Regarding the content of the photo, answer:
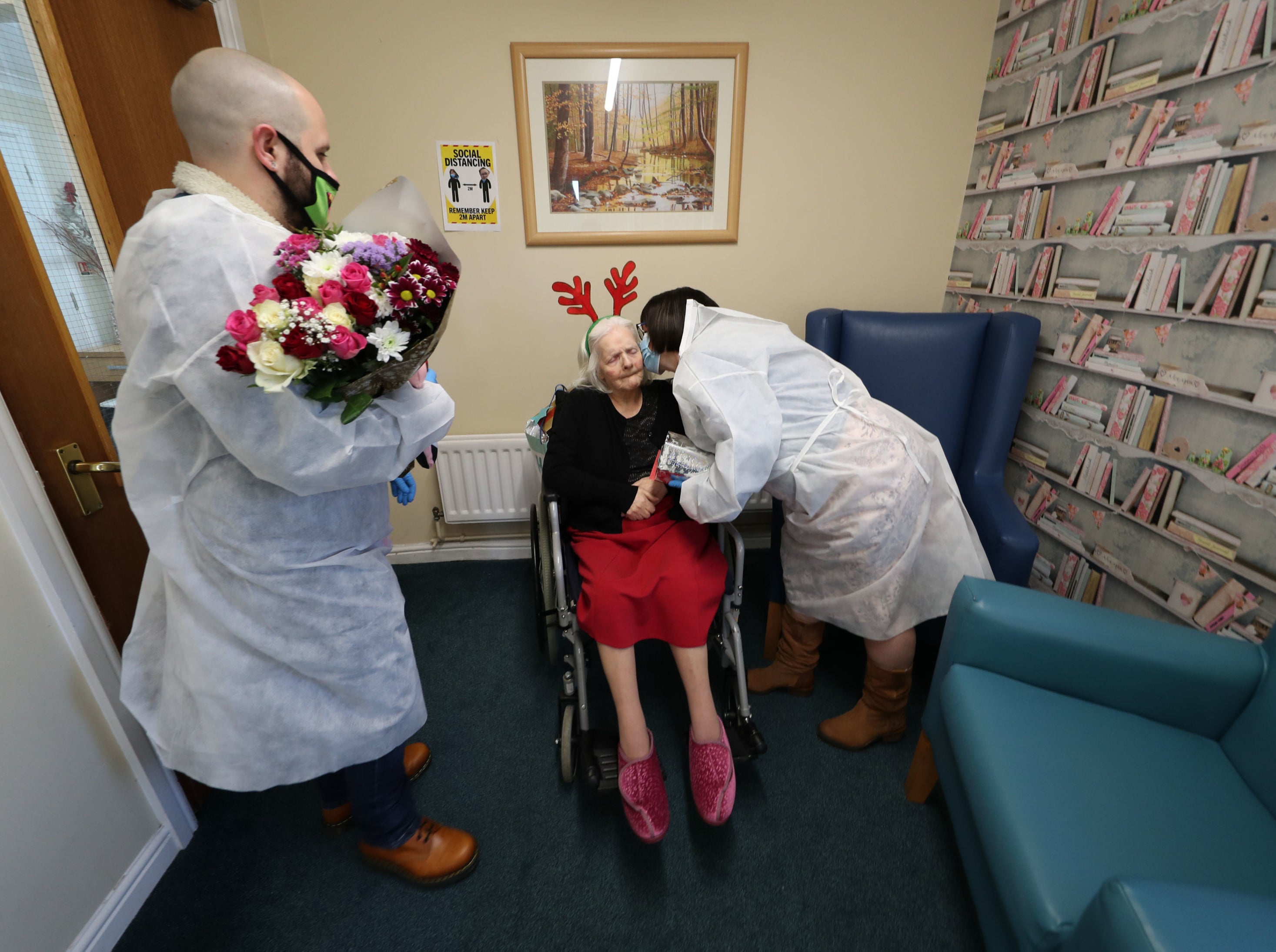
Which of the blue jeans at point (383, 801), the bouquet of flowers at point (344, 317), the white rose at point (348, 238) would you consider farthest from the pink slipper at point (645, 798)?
the white rose at point (348, 238)

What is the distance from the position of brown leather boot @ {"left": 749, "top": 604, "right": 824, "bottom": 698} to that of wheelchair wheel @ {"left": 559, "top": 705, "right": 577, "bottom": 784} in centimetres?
63

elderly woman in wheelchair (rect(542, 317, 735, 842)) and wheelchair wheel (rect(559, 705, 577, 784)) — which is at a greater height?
elderly woman in wheelchair (rect(542, 317, 735, 842))

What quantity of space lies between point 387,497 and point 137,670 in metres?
0.59

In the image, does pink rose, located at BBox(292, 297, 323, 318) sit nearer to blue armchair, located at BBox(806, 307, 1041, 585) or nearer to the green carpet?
the green carpet

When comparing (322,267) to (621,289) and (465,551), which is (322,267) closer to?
(621,289)

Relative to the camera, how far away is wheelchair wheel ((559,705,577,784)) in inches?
59.9

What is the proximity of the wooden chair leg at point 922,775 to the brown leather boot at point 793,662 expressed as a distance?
0.39m

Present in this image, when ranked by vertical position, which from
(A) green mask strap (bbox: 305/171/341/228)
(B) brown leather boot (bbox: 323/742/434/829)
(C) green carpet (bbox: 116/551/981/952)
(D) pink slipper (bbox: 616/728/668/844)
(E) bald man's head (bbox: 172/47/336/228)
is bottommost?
(C) green carpet (bbox: 116/551/981/952)

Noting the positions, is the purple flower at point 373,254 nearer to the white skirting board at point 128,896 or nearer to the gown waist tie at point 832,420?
the gown waist tie at point 832,420

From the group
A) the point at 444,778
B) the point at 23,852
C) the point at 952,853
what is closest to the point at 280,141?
the point at 23,852

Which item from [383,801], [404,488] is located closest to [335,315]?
[404,488]

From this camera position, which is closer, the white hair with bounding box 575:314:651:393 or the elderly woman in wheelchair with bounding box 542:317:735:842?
the elderly woman in wheelchair with bounding box 542:317:735:842

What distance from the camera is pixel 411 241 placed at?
94cm

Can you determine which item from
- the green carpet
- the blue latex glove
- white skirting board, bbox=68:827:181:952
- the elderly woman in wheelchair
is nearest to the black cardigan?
the elderly woman in wheelchair
